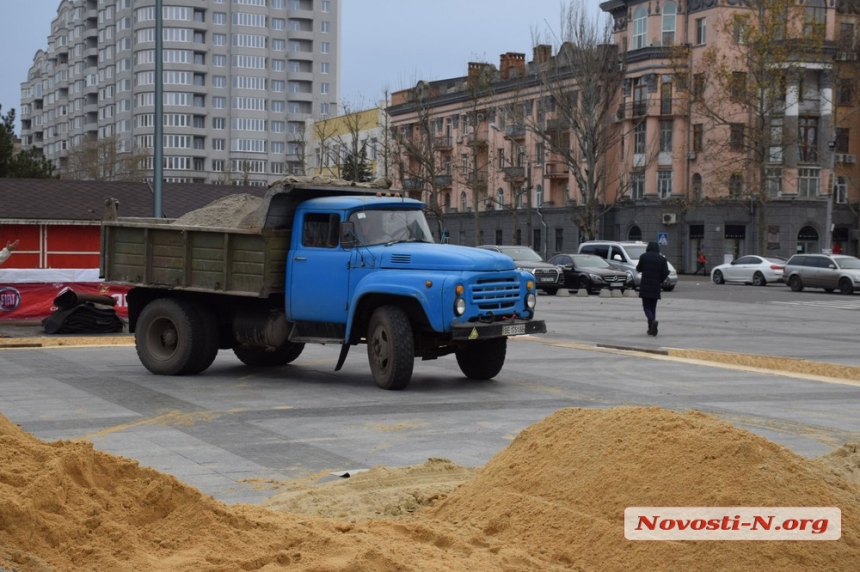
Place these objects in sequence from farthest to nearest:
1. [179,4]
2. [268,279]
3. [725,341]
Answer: [179,4], [725,341], [268,279]

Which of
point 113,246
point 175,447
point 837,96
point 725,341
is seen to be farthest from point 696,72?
point 175,447

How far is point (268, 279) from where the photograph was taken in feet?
51.3

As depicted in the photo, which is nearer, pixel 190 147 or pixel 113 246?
pixel 113 246

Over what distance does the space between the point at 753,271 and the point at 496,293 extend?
146 feet

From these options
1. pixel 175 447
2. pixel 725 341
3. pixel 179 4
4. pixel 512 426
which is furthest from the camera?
pixel 179 4

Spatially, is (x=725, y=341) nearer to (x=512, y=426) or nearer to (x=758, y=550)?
(x=512, y=426)

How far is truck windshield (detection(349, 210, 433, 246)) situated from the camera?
15.6m

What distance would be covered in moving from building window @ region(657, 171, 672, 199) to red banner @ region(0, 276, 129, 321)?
5839cm

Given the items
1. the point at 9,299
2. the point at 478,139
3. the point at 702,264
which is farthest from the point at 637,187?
the point at 9,299

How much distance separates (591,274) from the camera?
45.6 meters

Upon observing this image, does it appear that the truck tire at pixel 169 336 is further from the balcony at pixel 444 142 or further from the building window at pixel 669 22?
the balcony at pixel 444 142

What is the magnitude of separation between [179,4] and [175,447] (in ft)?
469

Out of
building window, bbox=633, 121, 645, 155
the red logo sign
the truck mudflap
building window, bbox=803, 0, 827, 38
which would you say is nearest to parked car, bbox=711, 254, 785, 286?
building window, bbox=803, 0, 827, 38

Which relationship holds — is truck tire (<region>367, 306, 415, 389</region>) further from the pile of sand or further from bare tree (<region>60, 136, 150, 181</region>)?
bare tree (<region>60, 136, 150, 181</region>)
